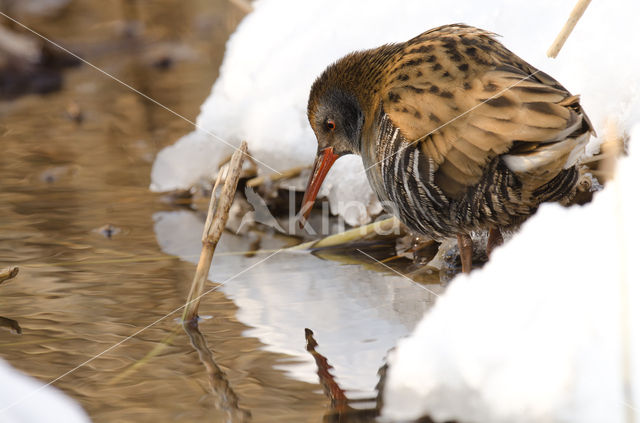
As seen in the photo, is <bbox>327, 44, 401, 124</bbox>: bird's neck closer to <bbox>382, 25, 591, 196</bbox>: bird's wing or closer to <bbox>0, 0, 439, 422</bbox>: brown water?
<bbox>382, 25, 591, 196</bbox>: bird's wing

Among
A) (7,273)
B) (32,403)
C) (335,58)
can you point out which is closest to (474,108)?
(32,403)

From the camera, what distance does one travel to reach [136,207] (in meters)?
4.32

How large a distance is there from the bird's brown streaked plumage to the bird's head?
9.1 inches

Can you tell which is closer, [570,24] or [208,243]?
[208,243]

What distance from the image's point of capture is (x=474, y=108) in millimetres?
2812

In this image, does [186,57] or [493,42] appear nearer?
[493,42]

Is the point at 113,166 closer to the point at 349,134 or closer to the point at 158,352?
the point at 349,134

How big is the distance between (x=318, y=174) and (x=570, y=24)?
1.14 m

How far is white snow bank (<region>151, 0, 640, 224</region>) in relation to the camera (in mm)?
3613

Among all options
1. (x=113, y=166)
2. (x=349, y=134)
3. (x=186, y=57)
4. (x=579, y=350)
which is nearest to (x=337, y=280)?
(x=349, y=134)

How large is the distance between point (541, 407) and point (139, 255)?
204cm

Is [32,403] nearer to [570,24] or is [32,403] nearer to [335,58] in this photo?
[570,24]

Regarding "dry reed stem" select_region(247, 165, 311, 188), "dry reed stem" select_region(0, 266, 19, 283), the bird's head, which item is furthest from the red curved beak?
"dry reed stem" select_region(0, 266, 19, 283)

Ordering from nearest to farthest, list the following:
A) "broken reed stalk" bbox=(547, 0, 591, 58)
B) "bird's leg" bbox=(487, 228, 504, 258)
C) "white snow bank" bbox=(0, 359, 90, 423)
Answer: "white snow bank" bbox=(0, 359, 90, 423)
"broken reed stalk" bbox=(547, 0, 591, 58)
"bird's leg" bbox=(487, 228, 504, 258)
